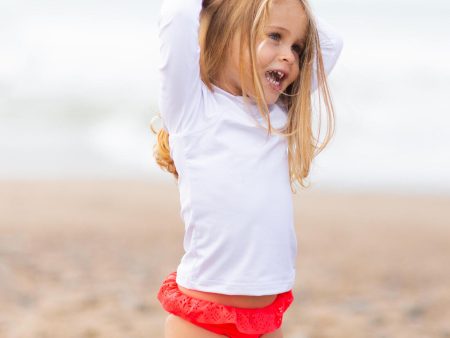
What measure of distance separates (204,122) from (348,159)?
401 inches

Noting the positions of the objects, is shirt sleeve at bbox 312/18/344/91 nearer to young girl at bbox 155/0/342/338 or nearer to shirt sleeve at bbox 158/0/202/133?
young girl at bbox 155/0/342/338

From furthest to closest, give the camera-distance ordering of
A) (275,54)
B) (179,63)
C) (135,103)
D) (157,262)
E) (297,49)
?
(135,103), (157,262), (297,49), (275,54), (179,63)

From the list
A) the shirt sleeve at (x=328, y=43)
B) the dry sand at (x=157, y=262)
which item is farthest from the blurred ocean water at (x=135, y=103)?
the shirt sleeve at (x=328, y=43)

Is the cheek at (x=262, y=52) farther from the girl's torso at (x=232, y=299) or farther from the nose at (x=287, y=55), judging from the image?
the girl's torso at (x=232, y=299)

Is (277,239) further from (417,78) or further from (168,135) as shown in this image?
(417,78)

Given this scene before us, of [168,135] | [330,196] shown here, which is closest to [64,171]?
[330,196]

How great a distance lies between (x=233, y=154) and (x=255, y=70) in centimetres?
23

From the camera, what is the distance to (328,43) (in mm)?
2494

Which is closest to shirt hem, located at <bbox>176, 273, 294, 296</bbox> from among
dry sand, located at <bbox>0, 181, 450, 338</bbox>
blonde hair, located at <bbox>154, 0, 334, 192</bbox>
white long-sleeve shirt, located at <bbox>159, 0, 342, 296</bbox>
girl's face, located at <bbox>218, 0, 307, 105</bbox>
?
white long-sleeve shirt, located at <bbox>159, 0, 342, 296</bbox>

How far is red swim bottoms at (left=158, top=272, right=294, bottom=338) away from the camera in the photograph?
217 centimetres

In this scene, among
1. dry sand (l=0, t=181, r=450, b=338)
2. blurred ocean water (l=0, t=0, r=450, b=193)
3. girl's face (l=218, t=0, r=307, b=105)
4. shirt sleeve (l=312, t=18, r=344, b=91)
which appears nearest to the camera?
girl's face (l=218, t=0, r=307, b=105)

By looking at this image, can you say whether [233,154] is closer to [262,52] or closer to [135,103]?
[262,52]

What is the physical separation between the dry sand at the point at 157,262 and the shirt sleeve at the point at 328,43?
218 cm

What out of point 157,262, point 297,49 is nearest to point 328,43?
point 297,49
